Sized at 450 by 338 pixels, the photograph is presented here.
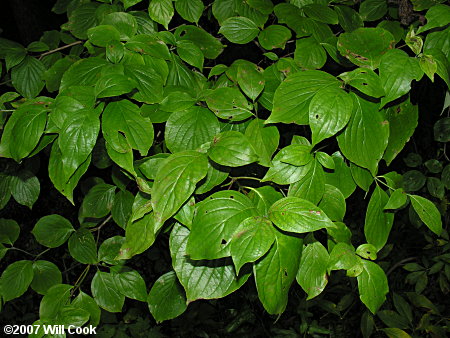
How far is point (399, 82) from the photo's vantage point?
0.77m

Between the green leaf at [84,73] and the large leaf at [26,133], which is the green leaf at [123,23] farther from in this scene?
the large leaf at [26,133]

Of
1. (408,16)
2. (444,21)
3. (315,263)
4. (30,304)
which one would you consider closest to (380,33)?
(444,21)

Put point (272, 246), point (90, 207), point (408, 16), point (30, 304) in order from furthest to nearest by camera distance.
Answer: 1. point (30, 304)
2. point (90, 207)
3. point (408, 16)
4. point (272, 246)

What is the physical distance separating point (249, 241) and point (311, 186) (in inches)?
8.8

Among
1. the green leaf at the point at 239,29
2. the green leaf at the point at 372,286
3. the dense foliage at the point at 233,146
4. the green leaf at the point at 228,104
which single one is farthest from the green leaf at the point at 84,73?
the green leaf at the point at 372,286

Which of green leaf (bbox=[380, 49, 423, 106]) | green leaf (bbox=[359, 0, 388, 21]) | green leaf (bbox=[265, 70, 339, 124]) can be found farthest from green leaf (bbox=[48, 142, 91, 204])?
green leaf (bbox=[359, 0, 388, 21])

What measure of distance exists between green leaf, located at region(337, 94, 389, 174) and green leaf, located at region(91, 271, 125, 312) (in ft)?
2.45

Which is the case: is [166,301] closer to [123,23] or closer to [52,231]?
[52,231]

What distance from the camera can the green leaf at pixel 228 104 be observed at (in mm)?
863

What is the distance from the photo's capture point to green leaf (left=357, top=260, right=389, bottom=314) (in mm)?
819

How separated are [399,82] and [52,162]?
66cm

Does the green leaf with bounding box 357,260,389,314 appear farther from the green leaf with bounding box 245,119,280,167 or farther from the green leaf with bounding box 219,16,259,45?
the green leaf with bounding box 219,16,259,45

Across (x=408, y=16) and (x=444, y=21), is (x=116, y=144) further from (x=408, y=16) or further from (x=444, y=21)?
(x=408, y=16)

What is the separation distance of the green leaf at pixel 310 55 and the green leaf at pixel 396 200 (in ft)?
1.18
